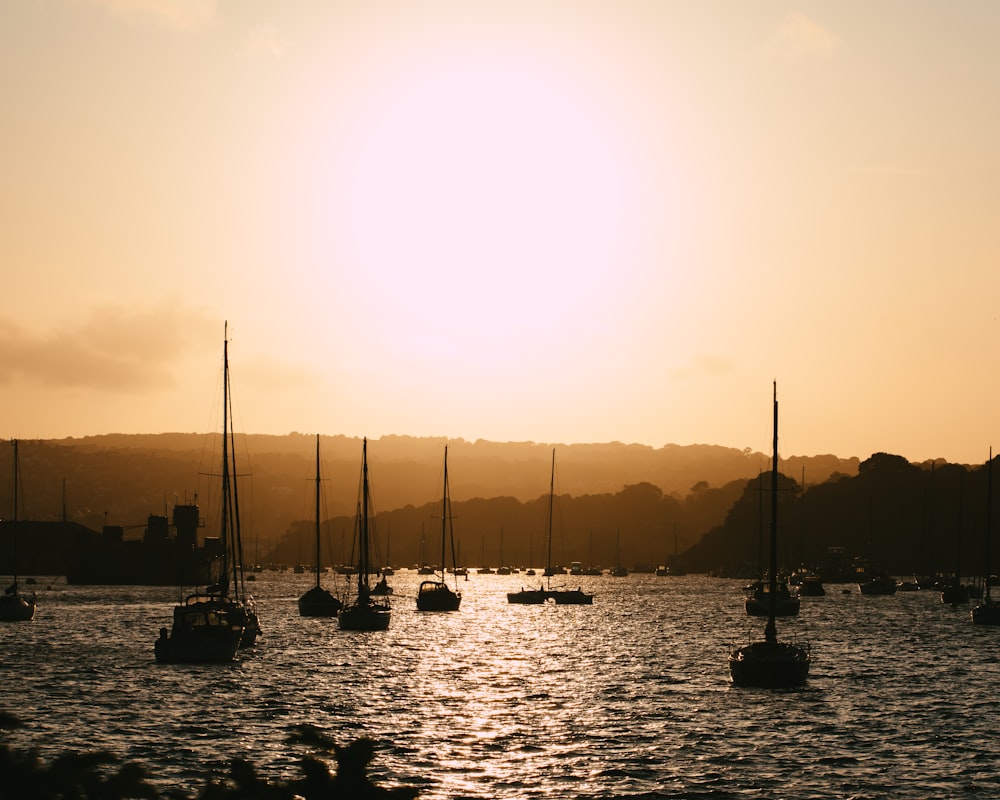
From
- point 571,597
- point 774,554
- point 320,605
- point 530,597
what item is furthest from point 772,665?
point 530,597

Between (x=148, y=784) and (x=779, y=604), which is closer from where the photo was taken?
(x=148, y=784)

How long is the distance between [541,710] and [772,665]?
11744 millimetres

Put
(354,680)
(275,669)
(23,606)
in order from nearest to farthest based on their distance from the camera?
(354,680) < (275,669) < (23,606)

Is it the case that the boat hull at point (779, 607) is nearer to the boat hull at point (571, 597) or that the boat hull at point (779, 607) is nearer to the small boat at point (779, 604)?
the small boat at point (779, 604)

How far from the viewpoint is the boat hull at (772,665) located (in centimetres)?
6438

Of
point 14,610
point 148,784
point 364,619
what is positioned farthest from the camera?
point 14,610

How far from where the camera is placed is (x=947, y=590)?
536ft

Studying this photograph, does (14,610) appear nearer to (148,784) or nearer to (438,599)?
(438,599)

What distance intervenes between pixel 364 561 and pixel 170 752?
6110 centimetres

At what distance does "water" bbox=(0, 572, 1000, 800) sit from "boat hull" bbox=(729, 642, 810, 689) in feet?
3.14

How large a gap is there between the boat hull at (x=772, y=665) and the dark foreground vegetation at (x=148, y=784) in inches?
2145

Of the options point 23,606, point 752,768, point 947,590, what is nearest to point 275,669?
point 752,768

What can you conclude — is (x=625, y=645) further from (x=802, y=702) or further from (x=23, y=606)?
(x=23, y=606)

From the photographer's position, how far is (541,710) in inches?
2425
